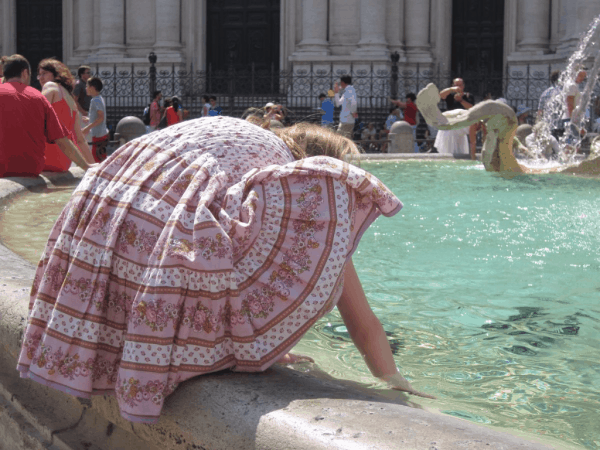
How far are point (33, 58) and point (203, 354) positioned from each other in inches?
952

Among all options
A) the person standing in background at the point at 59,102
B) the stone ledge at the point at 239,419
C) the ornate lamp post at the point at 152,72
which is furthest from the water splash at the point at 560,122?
the ornate lamp post at the point at 152,72

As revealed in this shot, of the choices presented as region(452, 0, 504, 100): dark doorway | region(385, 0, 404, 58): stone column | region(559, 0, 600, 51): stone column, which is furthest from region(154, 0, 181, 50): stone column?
region(559, 0, 600, 51): stone column

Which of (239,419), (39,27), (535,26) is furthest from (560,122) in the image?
(39,27)

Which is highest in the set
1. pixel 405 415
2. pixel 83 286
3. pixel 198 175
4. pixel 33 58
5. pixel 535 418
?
pixel 33 58

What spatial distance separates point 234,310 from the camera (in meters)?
1.95

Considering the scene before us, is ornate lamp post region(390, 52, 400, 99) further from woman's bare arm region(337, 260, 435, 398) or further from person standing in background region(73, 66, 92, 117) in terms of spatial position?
woman's bare arm region(337, 260, 435, 398)

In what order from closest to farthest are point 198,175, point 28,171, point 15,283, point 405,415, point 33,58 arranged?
point 405,415 < point 198,175 < point 15,283 < point 28,171 < point 33,58

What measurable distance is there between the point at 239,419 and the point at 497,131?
797 cm

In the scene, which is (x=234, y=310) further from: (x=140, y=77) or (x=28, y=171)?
(x=140, y=77)

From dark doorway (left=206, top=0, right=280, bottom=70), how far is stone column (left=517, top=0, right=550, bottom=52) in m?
6.27

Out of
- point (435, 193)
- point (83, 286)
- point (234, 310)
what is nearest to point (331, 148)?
point (234, 310)

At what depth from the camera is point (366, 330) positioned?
219cm

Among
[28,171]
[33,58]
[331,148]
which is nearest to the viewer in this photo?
[331,148]

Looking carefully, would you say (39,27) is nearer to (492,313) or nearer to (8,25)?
(8,25)
